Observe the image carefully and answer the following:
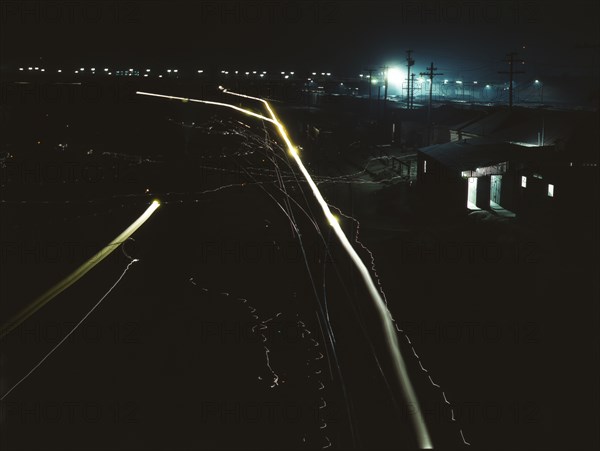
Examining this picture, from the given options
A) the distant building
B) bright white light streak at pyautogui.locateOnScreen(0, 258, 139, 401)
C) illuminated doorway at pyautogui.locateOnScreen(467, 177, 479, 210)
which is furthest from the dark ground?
illuminated doorway at pyautogui.locateOnScreen(467, 177, 479, 210)

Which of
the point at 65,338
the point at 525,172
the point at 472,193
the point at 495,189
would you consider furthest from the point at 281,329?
the point at 472,193

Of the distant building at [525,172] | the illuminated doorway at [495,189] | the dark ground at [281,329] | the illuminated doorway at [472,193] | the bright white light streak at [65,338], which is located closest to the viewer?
the dark ground at [281,329]

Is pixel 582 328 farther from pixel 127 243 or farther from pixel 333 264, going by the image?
pixel 127 243

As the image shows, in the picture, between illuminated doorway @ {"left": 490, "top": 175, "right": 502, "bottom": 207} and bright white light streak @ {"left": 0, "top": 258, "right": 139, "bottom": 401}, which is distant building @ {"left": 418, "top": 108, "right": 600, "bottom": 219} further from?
bright white light streak @ {"left": 0, "top": 258, "right": 139, "bottom": 401}

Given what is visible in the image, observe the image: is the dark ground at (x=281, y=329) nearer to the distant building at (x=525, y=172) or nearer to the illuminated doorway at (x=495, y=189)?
the distant building at (x=525, y=172)

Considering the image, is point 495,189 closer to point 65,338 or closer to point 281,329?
point 281,329

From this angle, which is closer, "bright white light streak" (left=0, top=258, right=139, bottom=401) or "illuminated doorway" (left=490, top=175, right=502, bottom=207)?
"bright white light streak" (left=0, top=258, right=139, bottom=401)

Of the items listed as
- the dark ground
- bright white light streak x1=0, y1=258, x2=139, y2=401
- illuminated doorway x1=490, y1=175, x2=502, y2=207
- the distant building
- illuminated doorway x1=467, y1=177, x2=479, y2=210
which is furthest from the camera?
illuminated doorway x1=467, y1=177, x2=479, y2=210

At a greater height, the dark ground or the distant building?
the distant building

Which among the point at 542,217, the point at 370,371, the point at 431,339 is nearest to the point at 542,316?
the point at 431,339

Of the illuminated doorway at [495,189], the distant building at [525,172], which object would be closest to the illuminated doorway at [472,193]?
the distant building at [525,172]

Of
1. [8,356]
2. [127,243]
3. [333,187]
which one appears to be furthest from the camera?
[333,187]
